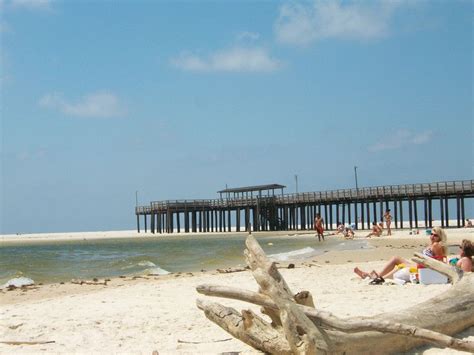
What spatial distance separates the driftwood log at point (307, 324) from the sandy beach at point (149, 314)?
36 centimetres

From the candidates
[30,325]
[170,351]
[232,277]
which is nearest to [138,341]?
[170,351]

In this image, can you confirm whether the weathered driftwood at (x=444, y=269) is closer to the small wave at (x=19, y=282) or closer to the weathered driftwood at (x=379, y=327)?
the weathered driftwood at (x=379, y=327)

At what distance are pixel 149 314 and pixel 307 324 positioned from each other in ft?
13.3

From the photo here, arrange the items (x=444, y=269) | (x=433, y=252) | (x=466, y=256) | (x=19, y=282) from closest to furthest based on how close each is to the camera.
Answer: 1. (x=444, y=269)
2. (x=466, y=256)
3. (x=433, y=252)
4. (x=19, y=282)

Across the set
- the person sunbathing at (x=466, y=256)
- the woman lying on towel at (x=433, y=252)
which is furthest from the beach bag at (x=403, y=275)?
the person sunbathing at (x=466, y=256)

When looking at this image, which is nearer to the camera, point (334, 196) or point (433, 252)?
point (433, 252)

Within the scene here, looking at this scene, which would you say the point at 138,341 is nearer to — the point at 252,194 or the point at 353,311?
the point at 353,311

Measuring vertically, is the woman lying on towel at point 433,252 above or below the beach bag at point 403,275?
above

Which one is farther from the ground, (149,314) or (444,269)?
(444,269)

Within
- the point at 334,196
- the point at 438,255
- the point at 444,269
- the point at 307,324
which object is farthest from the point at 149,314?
the point at 334,196

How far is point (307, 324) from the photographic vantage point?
15.5 ft

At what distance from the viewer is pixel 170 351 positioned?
20.1 feet

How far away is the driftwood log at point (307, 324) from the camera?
185 inches

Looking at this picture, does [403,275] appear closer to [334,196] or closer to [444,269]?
[444,269]
